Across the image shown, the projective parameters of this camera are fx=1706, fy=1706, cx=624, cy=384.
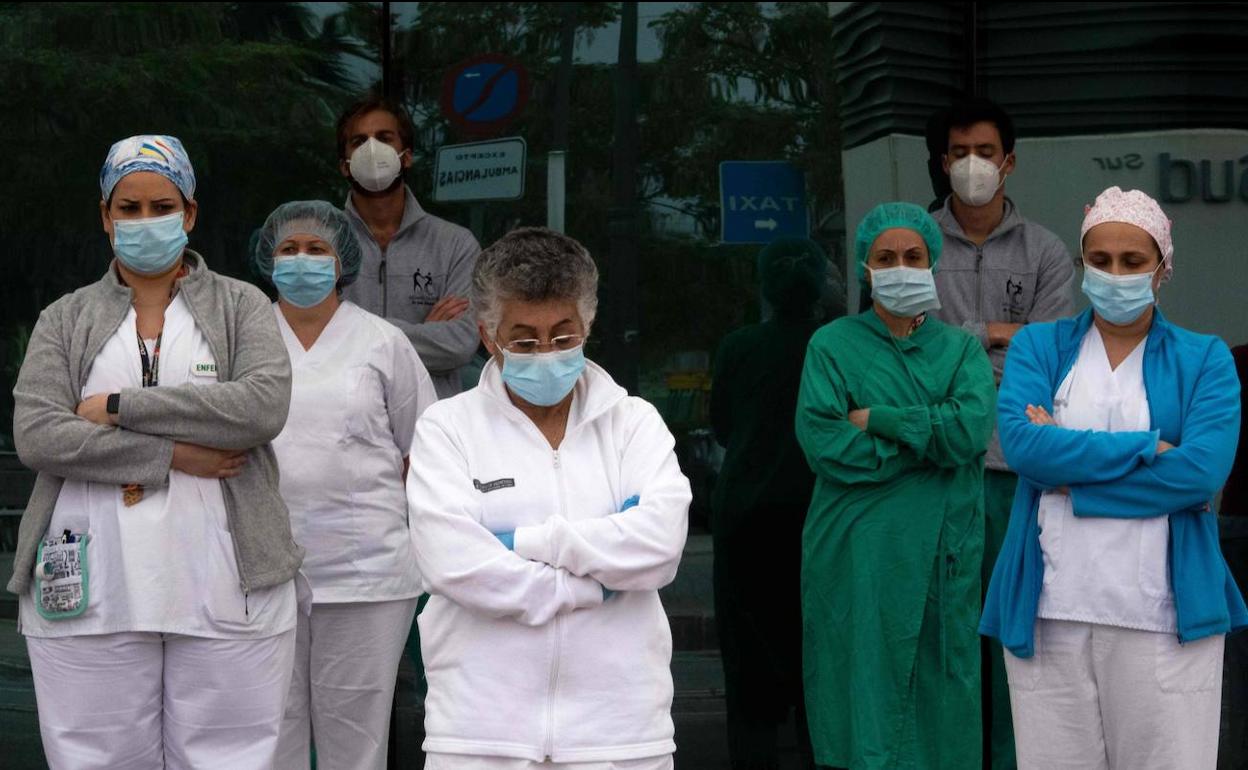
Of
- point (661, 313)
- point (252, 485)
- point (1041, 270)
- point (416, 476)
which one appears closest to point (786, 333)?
point (661, 313)

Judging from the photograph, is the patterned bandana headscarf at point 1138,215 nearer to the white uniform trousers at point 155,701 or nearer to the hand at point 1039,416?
the hand at point 1039,416

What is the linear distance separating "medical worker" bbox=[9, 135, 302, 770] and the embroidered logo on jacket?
875 millimetres

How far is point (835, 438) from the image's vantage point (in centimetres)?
475

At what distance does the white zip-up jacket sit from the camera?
316 cm

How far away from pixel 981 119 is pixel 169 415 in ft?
9.31

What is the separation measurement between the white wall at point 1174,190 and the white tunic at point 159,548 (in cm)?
291

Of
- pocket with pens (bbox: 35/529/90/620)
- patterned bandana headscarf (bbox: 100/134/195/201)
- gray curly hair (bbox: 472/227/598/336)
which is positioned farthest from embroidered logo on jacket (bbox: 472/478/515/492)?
patterned bandana headscarf (bbox: 100/134/195/201)

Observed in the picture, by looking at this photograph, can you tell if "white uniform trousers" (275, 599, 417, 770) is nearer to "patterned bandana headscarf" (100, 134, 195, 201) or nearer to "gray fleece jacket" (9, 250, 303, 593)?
"gray fleece jacket" (9, 250, 303, 593)

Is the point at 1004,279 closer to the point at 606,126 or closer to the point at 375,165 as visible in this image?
the point at 606,126

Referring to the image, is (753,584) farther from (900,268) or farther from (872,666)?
(900,268)

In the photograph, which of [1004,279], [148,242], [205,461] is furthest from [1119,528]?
[148,242]

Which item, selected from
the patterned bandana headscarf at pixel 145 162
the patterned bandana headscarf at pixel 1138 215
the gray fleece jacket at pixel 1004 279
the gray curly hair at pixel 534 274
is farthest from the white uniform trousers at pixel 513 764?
the gray fleece jacket at pixel 1004 279

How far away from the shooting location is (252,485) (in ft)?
13.3

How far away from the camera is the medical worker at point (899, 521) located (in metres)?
4.77
